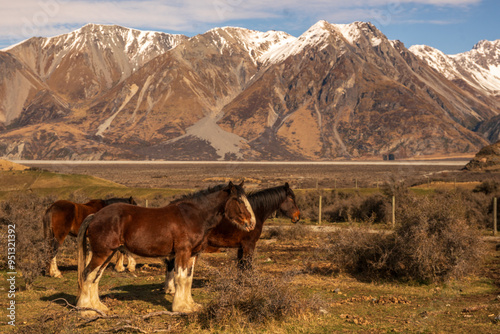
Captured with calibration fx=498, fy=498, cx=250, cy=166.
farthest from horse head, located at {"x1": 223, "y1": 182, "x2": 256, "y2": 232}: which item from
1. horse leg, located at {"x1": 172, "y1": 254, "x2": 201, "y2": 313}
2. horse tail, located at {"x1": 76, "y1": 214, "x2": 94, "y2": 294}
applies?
horse tail, located at {"x1": 76, "y1": 214, "x2": 94, "y2": 294}

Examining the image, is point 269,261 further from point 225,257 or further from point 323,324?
point 323,324

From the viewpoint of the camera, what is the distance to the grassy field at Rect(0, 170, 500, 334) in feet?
27.1

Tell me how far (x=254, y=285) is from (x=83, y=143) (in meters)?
171

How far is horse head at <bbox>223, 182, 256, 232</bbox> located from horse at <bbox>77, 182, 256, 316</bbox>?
2 cm

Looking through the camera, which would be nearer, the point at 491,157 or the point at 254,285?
the point at 254,285

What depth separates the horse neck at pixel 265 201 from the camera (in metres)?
12.0

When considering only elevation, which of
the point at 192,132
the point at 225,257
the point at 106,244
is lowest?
the point at 225,257

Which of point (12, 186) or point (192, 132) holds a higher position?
point (192, 132)

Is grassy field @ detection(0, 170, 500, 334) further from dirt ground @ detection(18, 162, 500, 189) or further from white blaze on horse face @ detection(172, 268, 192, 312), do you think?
dirt ground @ detection(18, 162, 500, 189)

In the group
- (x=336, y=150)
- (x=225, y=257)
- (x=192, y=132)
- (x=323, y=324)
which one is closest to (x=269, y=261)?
(x=225, y=257)

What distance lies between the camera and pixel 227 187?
980 cm

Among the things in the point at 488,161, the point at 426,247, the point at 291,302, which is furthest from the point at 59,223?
the point at 488,161

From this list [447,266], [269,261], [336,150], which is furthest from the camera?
[336,150]

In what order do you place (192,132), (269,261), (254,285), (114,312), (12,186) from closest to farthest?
(254,285) → (114,312) → (269,261) → (12,186) → (192,132)
